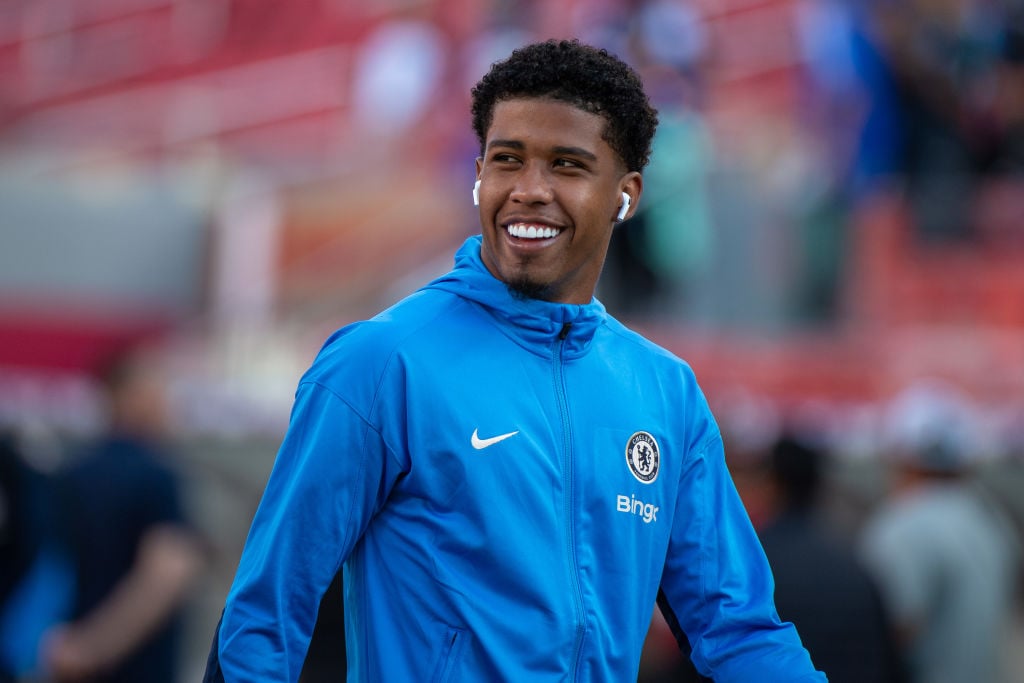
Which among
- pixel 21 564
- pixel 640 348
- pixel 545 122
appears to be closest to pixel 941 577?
pixel 21 564

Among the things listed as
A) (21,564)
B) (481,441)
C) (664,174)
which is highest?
(664,174)

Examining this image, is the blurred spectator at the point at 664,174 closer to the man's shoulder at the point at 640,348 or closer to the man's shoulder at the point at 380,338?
the man's shoulder at the point at 640,348

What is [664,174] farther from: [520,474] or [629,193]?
[520,474]

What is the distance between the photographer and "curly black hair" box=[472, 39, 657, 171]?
2.43 m

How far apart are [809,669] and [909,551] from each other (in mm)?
3257

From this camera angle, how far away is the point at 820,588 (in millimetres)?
4691

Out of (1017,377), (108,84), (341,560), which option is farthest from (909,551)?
(108,84)

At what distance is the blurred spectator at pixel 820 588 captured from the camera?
467cm

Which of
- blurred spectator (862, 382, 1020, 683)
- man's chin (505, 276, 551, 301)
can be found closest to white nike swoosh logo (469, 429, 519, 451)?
man's chin (505, 276, 551, 301)

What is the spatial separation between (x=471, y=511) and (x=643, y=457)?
1.11ft

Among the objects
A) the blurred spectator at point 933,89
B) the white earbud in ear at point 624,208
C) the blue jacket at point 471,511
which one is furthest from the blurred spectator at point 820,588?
the blurred spectator at point 933,89

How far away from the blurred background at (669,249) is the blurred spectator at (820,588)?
535 millimetres

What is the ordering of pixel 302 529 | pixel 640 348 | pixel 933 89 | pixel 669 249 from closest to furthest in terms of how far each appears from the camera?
pixel 302 529 → pixel 640 348 → pixel 669 249 → pixel 933 89

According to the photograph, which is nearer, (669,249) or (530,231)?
(530,231)
